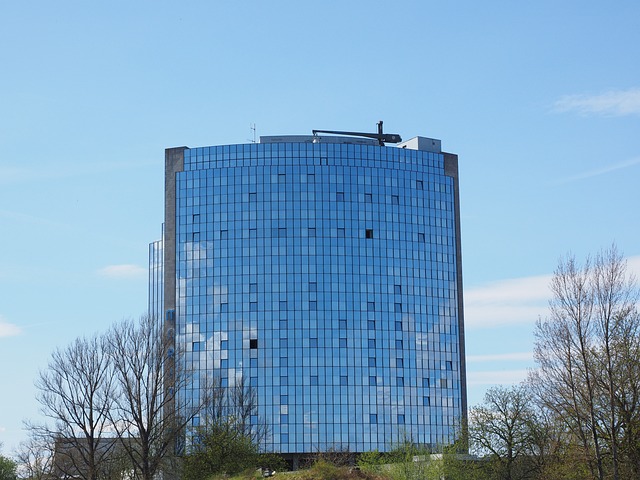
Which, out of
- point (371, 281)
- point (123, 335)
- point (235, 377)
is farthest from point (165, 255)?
point (123, 335)

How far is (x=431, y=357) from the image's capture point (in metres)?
154

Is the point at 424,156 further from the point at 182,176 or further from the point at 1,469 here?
the point at 1,469

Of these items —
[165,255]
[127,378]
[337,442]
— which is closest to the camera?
[127,378]

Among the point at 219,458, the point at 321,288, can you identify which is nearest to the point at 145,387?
the point at 219,458

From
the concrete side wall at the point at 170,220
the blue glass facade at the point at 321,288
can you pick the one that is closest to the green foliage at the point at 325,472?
the blue glass facade at the point at 321,288

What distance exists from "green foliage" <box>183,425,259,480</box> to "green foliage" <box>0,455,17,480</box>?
72.4 metres

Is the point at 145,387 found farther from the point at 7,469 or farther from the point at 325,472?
the point at 7,469

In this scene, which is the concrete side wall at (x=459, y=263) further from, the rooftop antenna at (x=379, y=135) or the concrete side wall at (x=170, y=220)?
the concrete side wall at (x=170, y=220)

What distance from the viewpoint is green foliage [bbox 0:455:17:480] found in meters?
154

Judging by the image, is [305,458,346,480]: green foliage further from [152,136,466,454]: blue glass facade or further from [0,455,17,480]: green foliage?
[0,455,17,480]: green foliage

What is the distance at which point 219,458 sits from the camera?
9094 cm

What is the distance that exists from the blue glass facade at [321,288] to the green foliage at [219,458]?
5303 centimetres

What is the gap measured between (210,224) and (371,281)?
2759 cm

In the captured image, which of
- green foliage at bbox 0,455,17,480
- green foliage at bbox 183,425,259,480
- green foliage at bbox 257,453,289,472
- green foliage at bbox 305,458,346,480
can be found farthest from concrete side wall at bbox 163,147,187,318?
green foliage at bbox 305,458,346,480
